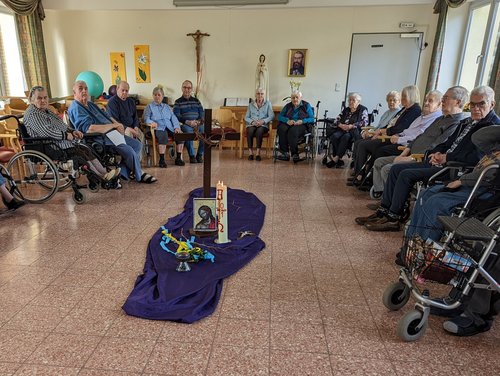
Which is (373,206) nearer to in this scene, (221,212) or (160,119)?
(221,212)

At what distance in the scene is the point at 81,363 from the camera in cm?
148

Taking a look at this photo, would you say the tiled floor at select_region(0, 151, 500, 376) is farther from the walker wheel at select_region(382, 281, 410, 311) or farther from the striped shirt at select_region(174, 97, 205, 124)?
the striped shirt at select_region(174, 97, 205, 124)

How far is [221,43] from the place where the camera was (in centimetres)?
636

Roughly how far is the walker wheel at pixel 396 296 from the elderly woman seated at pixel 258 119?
383 centimetres

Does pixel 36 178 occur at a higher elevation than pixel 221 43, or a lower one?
lower

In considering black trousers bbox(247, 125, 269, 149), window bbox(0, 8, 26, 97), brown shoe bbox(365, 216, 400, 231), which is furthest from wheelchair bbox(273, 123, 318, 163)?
window bbox(0, 8, 26, 97)

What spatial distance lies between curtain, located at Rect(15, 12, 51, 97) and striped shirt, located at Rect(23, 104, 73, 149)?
3242mm

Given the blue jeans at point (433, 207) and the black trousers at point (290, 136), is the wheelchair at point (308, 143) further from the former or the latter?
the blue jeans at point (433, 207)

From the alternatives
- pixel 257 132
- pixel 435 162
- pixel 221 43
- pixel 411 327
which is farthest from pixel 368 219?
pixel 221 43

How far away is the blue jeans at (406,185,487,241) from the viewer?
7.20 ft

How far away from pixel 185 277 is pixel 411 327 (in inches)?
49.1

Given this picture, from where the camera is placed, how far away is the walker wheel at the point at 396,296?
1827mm

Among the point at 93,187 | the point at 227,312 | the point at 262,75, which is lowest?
the point at 227,312

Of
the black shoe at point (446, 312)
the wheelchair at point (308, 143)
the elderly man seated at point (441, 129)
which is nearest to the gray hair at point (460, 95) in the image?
the elderly man seated at point (441, 129)
